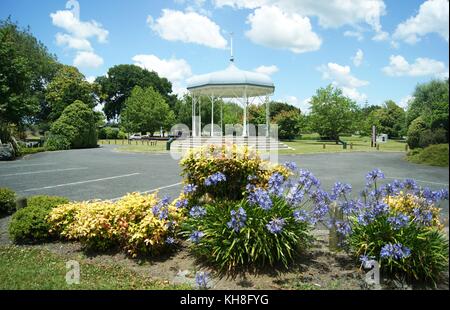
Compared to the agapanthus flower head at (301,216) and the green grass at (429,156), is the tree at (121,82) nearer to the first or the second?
the green grass at (429,156)

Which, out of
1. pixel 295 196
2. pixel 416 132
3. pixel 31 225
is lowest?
pixel 31 225

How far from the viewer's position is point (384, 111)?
60.9 metres

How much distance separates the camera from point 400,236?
4.21 meters

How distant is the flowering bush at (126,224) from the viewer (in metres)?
5.23

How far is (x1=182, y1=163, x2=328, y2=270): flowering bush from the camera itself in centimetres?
449

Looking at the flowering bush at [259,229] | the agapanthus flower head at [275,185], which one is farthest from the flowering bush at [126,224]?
the agapanthus flower head at [275,185]

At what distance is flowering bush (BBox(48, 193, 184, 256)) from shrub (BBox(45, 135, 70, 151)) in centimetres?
3140

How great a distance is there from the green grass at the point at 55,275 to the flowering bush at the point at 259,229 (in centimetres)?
71

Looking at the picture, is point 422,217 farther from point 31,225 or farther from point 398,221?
point 31,225

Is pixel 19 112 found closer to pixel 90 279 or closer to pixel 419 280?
pixel 90 279

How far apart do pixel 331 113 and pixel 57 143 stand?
37501mm

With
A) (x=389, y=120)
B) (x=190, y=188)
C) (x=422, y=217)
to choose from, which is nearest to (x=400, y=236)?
(x=422, y=217)

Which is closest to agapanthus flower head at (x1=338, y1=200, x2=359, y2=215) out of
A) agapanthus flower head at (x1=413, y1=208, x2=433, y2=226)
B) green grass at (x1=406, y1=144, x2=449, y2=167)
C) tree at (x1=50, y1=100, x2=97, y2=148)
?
agapanthus flower head at (x1=413, y1=208, x2=433, y2=226)
